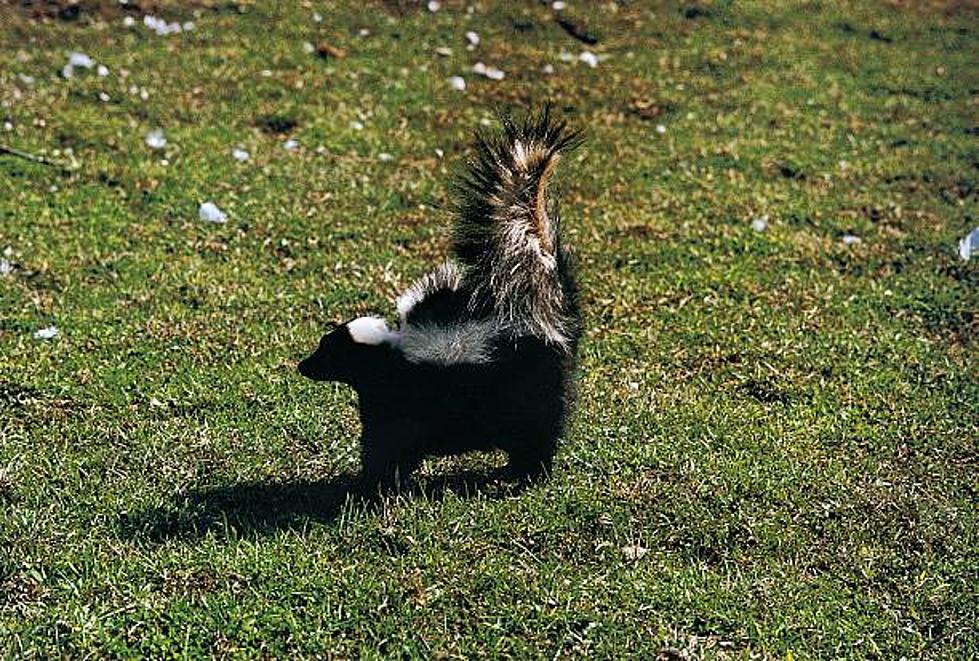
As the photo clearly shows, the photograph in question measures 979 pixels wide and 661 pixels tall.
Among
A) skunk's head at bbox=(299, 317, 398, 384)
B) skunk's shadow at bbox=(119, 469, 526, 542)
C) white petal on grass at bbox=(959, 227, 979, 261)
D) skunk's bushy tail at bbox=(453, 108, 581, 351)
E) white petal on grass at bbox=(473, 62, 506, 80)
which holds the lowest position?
white petal on grass at bbox=(473, 62, 506, 80)

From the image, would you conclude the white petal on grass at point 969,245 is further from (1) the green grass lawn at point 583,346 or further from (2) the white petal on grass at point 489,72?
(2) the white petal on grass at point 489,72

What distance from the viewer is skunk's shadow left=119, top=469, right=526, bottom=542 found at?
505cm

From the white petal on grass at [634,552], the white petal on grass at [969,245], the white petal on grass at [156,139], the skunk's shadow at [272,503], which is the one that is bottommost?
the white petal on grass at [156,139]

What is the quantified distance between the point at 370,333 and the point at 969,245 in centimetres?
496

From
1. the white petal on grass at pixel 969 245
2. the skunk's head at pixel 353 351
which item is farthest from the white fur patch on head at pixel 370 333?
the white petal on grass at pixel 969 245

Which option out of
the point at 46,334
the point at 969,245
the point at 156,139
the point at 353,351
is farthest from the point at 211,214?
the point at 969,245

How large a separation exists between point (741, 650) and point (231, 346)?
133 inches

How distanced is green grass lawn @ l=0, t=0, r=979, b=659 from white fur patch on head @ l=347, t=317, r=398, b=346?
691 millimetres

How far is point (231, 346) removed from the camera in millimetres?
6730

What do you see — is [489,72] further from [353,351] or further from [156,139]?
[353,351]

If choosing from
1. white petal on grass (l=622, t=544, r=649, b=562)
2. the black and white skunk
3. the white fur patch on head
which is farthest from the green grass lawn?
the white fur patch on head

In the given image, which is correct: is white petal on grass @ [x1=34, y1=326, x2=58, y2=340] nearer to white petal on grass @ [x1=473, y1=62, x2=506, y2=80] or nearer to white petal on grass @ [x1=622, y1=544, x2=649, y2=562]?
white petal on grass @ [x1=622, y1=544, x2=649, y2=562]

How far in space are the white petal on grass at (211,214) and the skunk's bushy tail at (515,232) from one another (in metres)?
3.41

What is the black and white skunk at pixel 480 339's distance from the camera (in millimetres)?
5090
